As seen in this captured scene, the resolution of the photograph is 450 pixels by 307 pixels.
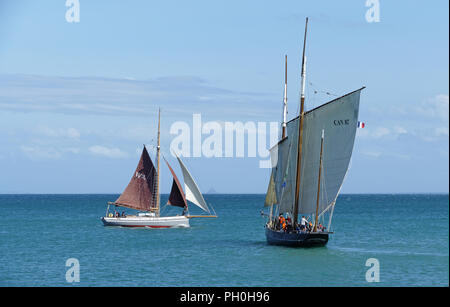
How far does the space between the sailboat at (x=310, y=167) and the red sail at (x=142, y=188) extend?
23.1 meters

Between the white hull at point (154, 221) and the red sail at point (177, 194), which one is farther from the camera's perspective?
the white hull at point (154, 221)

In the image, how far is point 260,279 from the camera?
38594 mm

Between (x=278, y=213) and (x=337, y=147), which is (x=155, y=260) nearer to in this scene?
(x=278, y=213)

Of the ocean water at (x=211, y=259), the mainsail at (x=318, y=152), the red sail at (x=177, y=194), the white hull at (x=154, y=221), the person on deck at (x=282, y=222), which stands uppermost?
the mainsail at (x=318, y=152)

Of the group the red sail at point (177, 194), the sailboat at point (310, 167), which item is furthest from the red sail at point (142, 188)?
the sailboat at point (310, 167)

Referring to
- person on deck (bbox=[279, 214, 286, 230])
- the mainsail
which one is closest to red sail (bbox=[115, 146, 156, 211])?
the mainsail

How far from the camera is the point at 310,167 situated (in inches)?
2062

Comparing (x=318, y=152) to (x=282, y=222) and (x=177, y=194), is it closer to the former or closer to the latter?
(x=282, y=222)

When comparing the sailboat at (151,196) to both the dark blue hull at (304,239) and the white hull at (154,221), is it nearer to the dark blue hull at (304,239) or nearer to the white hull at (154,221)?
the white hull at (154,221)

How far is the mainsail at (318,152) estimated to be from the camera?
49.4 m

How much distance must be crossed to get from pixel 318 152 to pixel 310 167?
1479 millimetres

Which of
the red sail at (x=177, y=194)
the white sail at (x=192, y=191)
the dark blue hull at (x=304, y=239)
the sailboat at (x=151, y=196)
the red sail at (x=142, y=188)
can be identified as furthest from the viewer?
the red sail at (x=142, y=188)

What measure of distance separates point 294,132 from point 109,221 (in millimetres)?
35522
